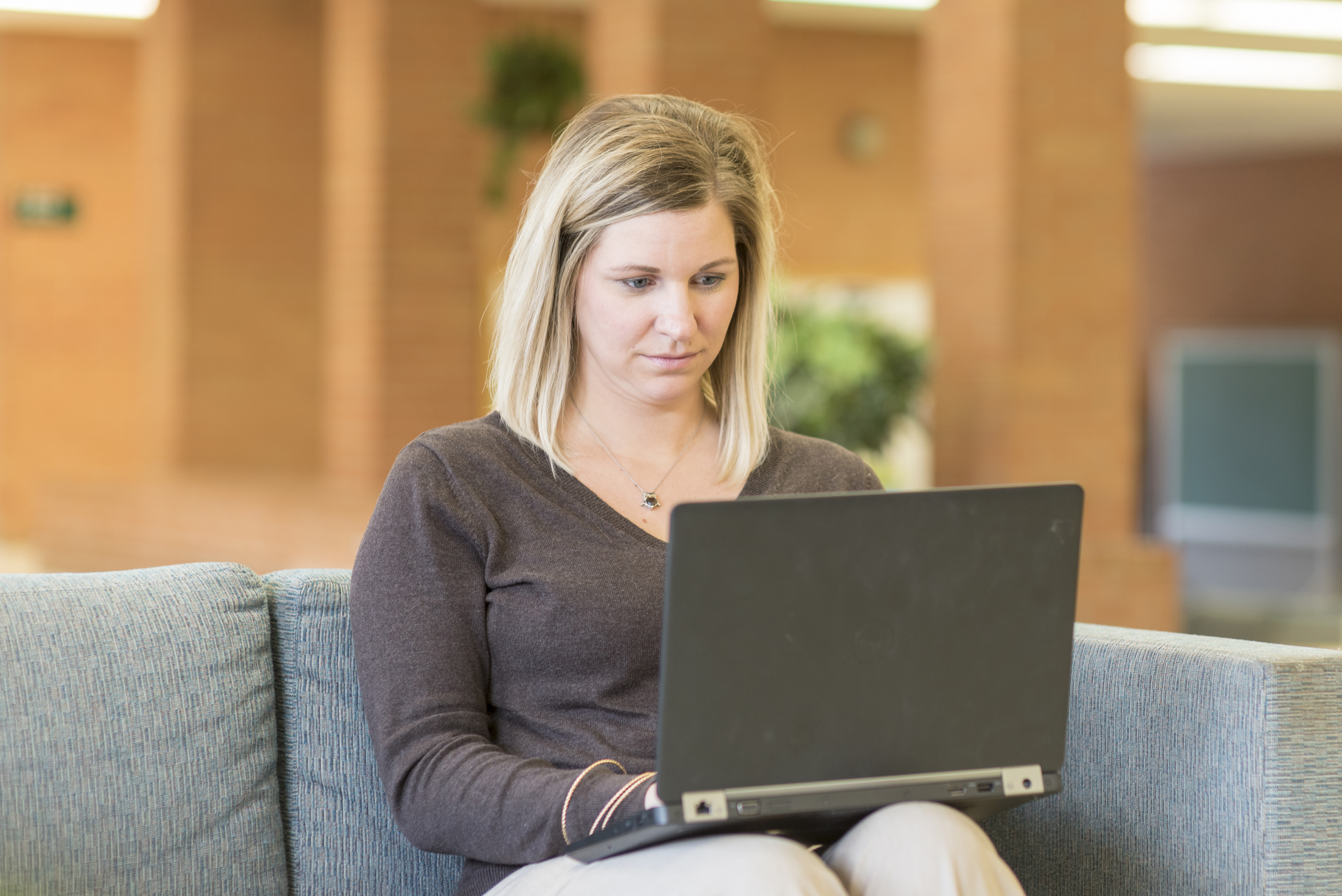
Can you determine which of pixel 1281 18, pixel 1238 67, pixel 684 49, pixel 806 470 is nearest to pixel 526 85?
pixel 684 49

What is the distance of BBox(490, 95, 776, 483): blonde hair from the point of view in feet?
5.45

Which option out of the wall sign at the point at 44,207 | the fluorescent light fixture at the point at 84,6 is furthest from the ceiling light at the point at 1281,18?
the wall sign at the point at 44,207

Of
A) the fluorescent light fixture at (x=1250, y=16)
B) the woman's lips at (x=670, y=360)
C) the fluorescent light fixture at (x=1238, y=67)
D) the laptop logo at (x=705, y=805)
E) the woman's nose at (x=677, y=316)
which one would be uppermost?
the fluorescent light fixture at (x=1250, y=16)

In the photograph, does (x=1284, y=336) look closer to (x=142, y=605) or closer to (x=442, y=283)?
(x=442, y=283)

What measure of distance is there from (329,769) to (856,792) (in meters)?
0.73

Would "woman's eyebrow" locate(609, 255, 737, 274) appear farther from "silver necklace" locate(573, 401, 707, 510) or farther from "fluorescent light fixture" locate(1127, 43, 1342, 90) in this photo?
"fluorescent light fixture" locate(1127, 43, 1342, 90)

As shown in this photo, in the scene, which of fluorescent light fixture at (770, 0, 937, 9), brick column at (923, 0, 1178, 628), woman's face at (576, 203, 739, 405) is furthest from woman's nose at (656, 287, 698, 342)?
fluorescent light fixture at (770, 0, 937, 9)

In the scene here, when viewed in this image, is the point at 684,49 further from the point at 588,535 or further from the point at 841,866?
the point at 841,866

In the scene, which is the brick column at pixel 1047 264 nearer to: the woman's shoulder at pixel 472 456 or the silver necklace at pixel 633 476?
the silver necklace at pixel 633 476

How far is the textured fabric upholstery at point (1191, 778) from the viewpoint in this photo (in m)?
1.58

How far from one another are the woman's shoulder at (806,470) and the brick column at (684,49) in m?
2.72

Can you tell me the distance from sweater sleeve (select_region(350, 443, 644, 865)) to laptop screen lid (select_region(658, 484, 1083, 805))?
0.60ft

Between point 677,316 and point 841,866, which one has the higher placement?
point 677,316

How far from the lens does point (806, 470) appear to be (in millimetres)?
1870
